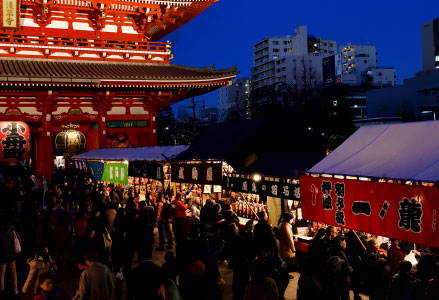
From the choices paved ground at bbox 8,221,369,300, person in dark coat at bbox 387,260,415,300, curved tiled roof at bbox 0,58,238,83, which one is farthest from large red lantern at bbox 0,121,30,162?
person in dark coat at bbox 387,260,415,300

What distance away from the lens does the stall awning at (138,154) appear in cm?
1900

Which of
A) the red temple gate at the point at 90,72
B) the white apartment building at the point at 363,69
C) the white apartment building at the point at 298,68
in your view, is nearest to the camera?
the red temple gate at the point at 90,72

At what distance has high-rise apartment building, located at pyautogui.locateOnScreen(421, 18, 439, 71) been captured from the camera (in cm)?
8797

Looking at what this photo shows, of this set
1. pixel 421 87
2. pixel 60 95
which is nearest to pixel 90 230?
pixel 60 95

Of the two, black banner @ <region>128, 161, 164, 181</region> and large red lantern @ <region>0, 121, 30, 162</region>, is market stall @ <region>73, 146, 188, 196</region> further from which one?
large red lantern @ <region>0, 121, 30, 162</region>

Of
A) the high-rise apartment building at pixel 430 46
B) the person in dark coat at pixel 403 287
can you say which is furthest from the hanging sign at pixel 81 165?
the high-rise apartment building at pixel 430 46

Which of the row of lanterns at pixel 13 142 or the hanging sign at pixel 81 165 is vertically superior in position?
the row of lanterns at pixel 13 142

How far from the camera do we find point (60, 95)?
27.5 metres

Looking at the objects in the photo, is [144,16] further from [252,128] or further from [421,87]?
[421,87]

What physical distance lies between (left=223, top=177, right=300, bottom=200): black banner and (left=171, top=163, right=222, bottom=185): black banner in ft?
1.33

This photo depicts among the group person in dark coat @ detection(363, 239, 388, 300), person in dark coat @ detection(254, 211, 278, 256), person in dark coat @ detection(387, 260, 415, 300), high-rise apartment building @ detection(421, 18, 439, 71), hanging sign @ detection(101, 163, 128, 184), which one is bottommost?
person in dark coat @ detection(363, 239, 388, 300)

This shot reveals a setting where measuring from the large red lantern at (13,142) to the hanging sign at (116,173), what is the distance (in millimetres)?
4204

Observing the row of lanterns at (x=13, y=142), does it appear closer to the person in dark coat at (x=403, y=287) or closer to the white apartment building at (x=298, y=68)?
the person in dark coat at (x=403, y=287)

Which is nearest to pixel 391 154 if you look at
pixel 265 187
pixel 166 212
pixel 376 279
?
pixel 376 279
